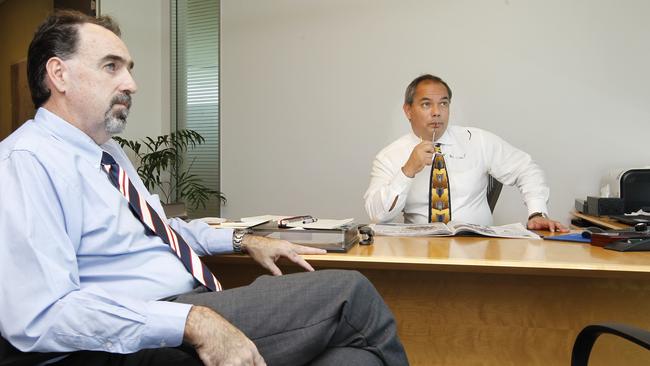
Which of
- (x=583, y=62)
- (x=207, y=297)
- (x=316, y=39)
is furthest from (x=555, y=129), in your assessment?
(x=207, y=297)

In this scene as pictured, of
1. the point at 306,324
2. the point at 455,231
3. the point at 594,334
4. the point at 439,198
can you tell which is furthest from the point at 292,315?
the point at 439,198

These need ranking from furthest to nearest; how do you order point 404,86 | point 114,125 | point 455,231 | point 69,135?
point 404,86 < point 455,231 < point 114,125 < point 69,135

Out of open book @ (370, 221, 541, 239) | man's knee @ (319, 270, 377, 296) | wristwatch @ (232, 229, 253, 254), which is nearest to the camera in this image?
man's knee @ (319, 270, 377, 296)

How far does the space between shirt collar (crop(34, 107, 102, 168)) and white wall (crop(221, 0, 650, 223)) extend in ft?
9.79

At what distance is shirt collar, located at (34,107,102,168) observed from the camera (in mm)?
1254

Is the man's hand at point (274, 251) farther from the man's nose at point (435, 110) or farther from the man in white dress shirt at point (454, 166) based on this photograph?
the man's nose at point (435, 110)

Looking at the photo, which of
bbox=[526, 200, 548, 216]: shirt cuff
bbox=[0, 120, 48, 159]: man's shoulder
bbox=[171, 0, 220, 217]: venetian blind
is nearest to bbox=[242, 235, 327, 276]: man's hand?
bbox=[0, 120, 48, 159]: man's shoulder

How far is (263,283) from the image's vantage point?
3.74ft

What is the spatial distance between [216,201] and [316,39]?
67.6 inches

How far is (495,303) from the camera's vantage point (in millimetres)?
1622

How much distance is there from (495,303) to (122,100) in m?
1.27

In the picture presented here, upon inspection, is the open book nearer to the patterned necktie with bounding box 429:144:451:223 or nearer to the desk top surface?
the desk top surface

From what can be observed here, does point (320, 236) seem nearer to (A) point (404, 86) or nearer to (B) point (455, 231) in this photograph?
(B) point (455, 231)

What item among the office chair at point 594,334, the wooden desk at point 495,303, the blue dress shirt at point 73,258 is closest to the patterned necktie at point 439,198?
the wooden desk at point 495,303
